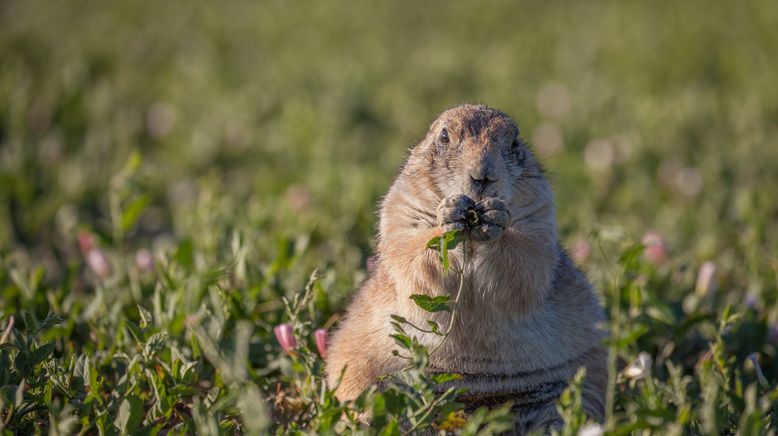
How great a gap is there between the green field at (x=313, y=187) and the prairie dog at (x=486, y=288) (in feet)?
0.75

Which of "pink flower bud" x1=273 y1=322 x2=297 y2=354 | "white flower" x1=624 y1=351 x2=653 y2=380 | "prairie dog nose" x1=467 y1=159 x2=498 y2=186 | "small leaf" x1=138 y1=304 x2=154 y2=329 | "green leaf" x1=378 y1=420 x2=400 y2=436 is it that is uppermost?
"prairie dog nose" x1=467 y1=159 x2=498 y2=186

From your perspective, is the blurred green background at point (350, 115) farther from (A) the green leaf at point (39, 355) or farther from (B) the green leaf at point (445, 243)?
(A) the green leaf at point (39, 355)

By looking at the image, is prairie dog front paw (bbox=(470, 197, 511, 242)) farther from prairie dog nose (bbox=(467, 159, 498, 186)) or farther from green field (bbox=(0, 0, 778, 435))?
green field (bbox=(0, 0, 778, 435))

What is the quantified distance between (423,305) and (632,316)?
1.30m

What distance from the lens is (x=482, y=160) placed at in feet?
10.6

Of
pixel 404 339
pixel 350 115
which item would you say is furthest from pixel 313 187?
pixel 404 339

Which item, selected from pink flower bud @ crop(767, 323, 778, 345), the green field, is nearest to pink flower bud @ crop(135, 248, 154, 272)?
the green field

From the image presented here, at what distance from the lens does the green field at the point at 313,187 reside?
3086 mm

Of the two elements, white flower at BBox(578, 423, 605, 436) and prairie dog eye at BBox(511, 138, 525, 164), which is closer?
white flower at BBox(578, 423, 605, 436)

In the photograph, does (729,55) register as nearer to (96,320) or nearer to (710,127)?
(710,127)

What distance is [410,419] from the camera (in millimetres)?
2732

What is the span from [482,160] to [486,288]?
50 centimetres

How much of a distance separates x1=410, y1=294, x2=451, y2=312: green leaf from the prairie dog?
0.21 m

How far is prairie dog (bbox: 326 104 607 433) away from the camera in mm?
3119
